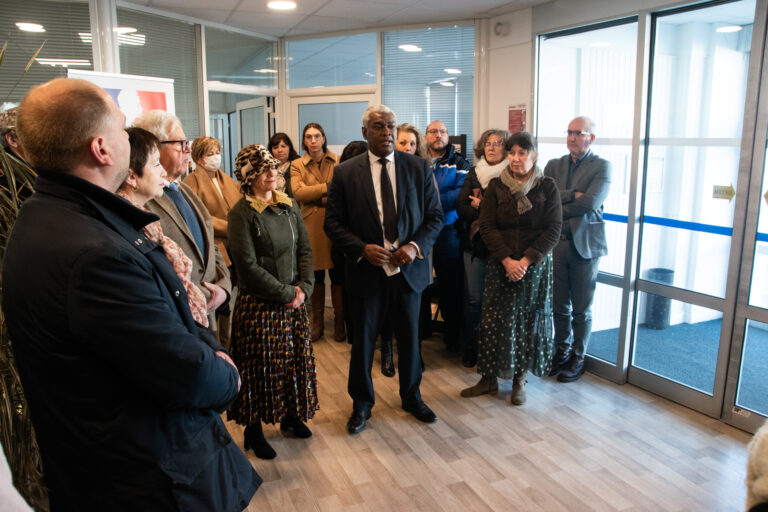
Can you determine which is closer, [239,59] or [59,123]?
[59,123]

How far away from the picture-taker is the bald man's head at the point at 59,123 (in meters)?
1.08

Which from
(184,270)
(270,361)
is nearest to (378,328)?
(270,361)

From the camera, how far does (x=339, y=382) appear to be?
3.71m

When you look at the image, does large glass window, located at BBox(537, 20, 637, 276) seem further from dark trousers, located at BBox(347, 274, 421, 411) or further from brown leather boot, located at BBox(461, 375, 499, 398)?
dark trousers, located at BBox(347, 274, 421, 411)

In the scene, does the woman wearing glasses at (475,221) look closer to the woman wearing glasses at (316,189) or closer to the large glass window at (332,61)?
the woman wearing glasses at (316,189)

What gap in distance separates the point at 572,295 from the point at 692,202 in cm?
91

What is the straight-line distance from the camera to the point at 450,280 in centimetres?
407

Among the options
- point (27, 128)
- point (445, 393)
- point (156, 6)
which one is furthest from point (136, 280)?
Answer: point (156, 6)

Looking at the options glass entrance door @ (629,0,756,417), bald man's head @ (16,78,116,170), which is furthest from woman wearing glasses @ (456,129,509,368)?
bald man's head @ (16,78,116,170)

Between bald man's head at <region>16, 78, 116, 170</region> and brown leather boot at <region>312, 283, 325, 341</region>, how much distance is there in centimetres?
345

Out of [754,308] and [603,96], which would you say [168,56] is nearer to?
[603,96]

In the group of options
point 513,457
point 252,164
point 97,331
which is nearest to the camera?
point 97,331

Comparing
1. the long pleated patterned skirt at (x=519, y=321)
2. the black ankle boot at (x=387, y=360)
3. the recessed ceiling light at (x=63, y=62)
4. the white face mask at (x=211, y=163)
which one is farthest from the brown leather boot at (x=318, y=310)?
the recessed ceiling light at (x=63, y=62)

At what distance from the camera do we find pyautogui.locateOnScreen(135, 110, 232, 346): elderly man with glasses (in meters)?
2.06
